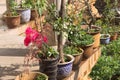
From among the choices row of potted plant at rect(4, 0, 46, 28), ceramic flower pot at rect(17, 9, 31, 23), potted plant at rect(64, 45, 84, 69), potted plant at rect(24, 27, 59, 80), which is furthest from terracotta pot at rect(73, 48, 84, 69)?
ceramic flower pot at rect(17, 9, 31, 23)

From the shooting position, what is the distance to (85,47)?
6.21m

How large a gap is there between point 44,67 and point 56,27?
2.11ft

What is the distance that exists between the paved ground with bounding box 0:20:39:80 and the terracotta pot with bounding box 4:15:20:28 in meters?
0.14

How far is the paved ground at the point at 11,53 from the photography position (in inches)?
216

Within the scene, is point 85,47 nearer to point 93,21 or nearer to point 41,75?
point 41,75

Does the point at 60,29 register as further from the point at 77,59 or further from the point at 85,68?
the point at 85,68

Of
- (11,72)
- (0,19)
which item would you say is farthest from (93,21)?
(11,72)

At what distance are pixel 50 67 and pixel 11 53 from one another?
1.85 meters

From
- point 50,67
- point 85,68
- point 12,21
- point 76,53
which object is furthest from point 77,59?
point 12,21

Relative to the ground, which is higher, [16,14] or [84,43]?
[16,14]

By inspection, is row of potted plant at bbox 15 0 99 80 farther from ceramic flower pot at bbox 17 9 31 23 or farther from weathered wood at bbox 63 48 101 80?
ceramic flower pot at bbox 17 9 31 23

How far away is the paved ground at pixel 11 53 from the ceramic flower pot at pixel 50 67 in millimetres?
696

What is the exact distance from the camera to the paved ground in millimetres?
5484

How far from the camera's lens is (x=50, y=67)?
4746mm
